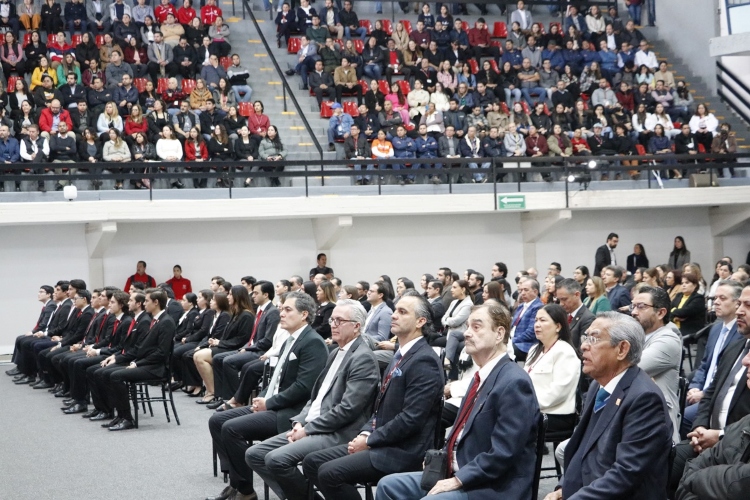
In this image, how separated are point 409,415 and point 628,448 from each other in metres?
1.30

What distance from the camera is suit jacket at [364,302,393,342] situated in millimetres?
8914

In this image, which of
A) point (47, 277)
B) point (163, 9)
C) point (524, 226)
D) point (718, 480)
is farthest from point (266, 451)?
point (163, 9)

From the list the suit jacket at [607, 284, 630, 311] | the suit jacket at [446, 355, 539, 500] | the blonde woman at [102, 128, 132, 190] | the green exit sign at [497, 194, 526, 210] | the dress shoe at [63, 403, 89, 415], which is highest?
the blonde woman at [102, 128, 132, 190]

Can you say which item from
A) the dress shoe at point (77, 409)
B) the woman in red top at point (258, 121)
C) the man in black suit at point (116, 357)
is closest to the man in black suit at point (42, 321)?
the dress shoe at point (77, 409)

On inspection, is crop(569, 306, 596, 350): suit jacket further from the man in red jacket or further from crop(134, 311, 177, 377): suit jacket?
the man in red jacket

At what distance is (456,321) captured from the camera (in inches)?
343

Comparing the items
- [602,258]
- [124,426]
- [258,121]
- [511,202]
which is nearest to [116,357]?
[124,426]

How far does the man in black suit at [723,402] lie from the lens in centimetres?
429

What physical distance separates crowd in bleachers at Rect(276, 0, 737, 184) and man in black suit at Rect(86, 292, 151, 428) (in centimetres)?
677

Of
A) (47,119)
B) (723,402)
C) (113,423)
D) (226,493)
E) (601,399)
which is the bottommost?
(226,493)

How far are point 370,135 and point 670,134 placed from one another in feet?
19.1

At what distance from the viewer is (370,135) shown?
16.2 metres

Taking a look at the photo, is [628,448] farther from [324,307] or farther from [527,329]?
[324,307]

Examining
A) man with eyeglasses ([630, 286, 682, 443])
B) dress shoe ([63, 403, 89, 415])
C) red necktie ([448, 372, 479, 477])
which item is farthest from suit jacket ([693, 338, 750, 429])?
dress shoe ([63, 403, 89, 415])
